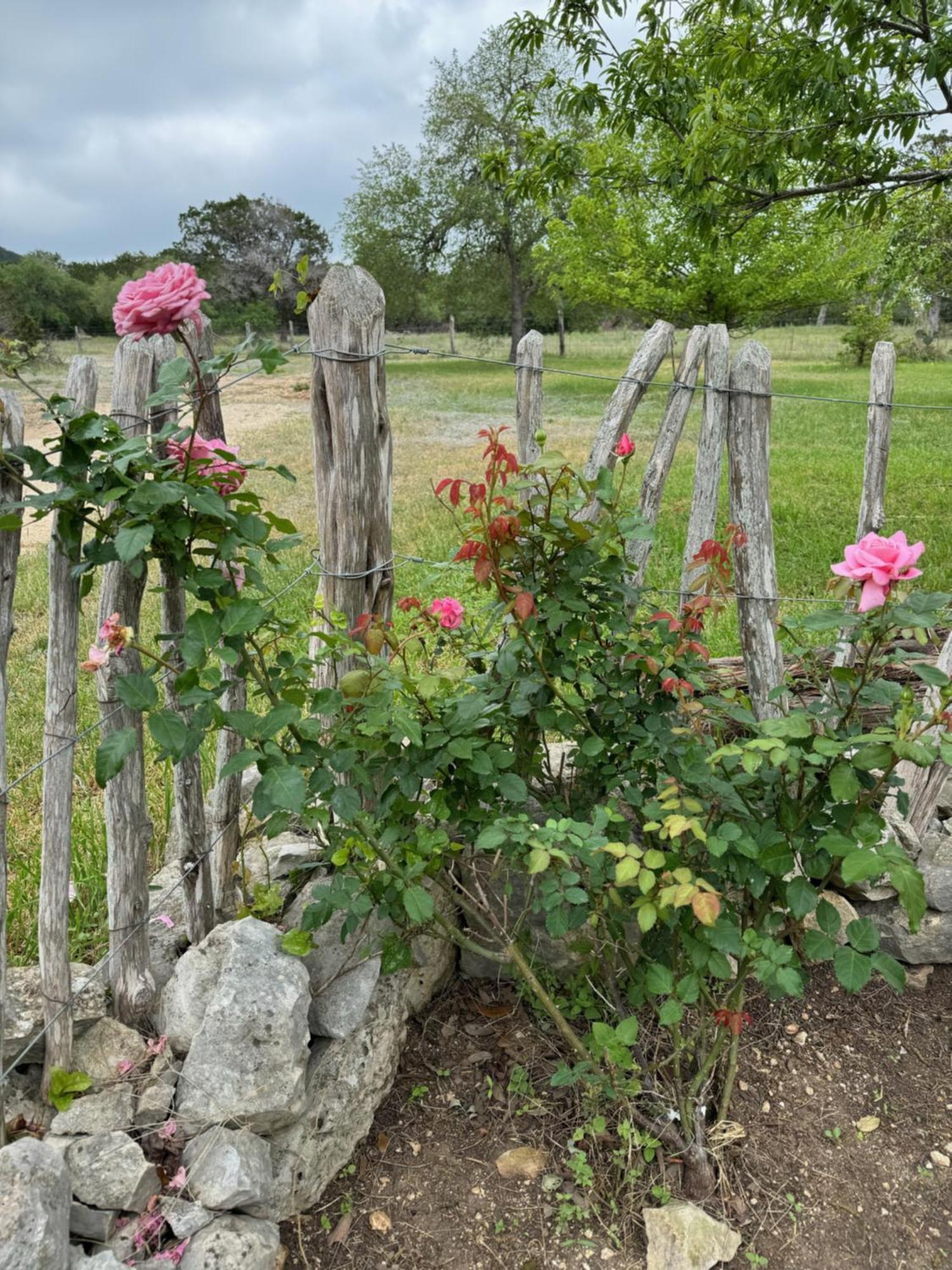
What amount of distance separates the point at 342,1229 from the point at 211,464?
1.63 metres

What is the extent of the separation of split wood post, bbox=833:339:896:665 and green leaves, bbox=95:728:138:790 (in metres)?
1.99

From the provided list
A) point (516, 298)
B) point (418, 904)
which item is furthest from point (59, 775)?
point (516, 298)

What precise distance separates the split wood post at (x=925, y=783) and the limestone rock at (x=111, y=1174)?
2.23 m

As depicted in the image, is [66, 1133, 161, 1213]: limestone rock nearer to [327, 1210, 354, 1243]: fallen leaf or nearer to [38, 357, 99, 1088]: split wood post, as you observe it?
[38, 357, 99, 1088]: split wood post

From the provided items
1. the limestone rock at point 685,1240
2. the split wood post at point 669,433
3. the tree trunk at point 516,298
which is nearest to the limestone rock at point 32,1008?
the limestone rock at point 685,1240

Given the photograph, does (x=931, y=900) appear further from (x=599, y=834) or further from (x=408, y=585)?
(x=408, y=585)

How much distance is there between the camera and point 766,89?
12.6 feet

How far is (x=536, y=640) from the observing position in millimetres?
1847

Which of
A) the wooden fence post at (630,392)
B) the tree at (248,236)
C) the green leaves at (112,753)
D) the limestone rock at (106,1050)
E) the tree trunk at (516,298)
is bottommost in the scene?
the limestone rock at (106,1050)

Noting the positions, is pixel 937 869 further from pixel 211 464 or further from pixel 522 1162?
pixel 211 464

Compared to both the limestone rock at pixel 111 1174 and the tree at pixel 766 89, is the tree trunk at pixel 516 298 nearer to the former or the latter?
the tree at pixel 766 89

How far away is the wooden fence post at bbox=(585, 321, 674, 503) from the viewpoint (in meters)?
2.45

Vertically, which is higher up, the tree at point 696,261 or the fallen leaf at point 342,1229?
the tree at point 696,261

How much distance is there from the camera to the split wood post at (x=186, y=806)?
1.93 metres
